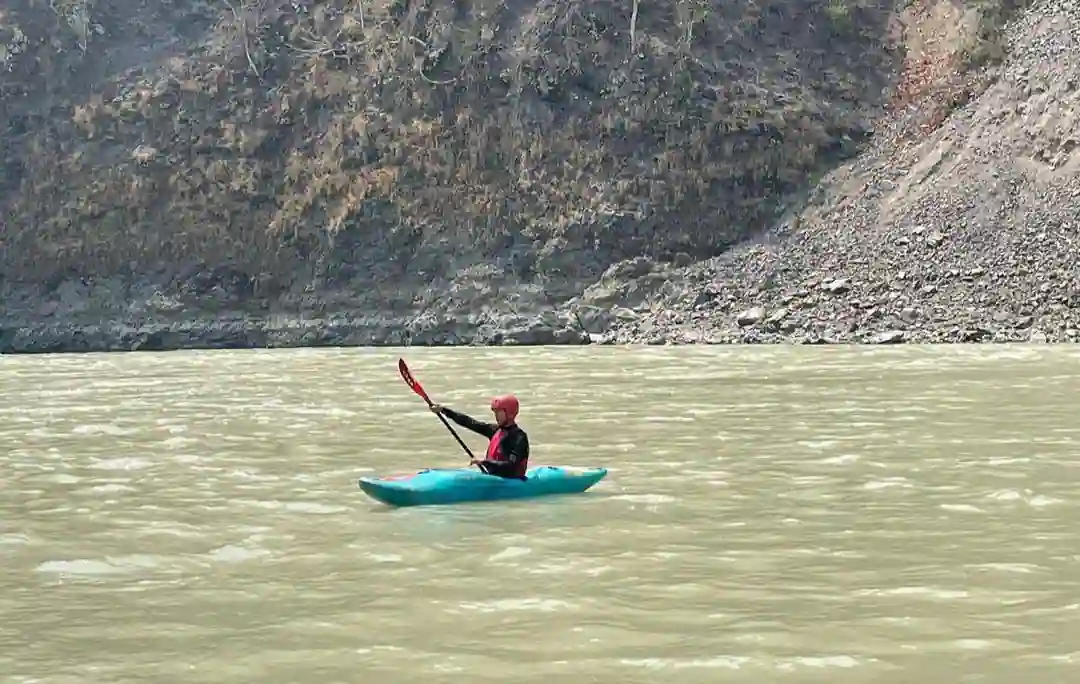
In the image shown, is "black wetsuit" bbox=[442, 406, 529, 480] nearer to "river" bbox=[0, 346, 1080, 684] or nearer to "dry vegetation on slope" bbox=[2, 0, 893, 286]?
"river" bbox=[0, 346, 1080, 684]

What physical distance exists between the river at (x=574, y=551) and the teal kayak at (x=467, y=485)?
0.16 meters

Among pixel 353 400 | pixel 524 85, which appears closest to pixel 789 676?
pixel 353 400

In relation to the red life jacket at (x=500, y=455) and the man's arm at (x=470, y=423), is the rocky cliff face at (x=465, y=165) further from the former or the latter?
the red life jacket at (x=500, y=455)

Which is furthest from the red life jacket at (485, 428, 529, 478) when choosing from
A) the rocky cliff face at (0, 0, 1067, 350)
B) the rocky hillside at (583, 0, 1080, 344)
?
the rocky cliff face at (0, 0, 1067, 350)

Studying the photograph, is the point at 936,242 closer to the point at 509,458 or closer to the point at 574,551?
the point at 509,458

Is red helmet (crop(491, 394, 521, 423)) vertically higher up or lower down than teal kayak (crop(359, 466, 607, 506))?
higher up

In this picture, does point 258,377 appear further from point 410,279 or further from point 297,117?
point 297,117

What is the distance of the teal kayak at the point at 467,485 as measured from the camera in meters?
10.5

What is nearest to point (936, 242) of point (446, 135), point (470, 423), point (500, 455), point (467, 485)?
point (446, 135)

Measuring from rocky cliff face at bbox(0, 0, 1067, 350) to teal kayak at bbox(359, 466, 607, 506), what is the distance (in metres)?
28.2

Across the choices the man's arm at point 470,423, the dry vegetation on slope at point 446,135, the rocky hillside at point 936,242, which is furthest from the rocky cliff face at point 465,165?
the man's arm at point 470,423

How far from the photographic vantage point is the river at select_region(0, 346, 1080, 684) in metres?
6.20

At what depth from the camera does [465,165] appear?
46.8 m

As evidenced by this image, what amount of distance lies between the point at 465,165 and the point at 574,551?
39.0 m
